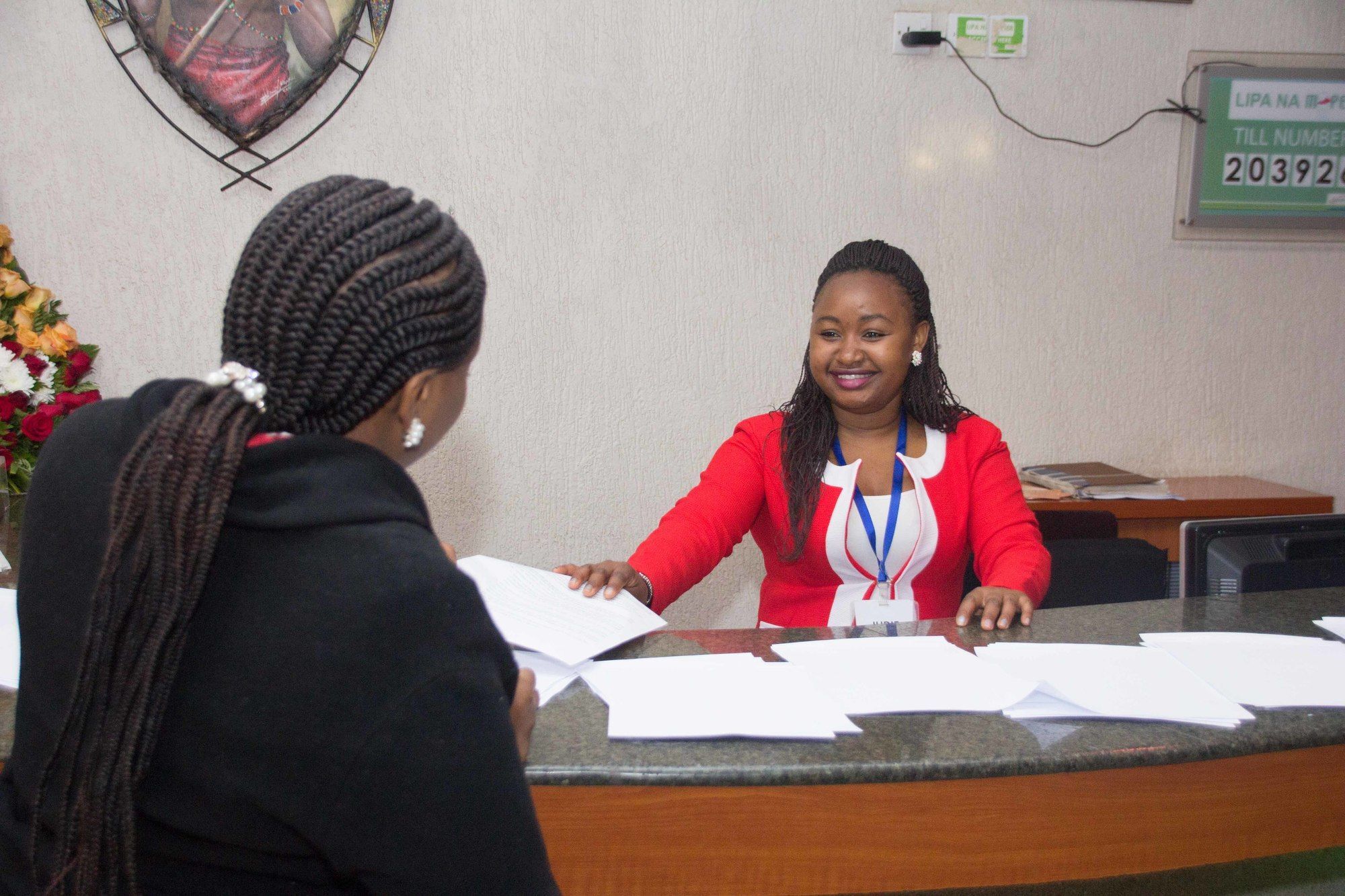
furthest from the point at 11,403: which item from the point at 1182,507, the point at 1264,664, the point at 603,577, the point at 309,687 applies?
the point at 1182,507

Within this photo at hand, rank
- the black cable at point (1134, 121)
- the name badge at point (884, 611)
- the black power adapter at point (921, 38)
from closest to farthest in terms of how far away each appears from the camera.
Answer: the name badge at point (884, 611) < the black power adapter at point (921, 38) < the black cable at point (1134, 121)

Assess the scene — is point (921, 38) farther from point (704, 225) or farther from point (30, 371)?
point (30, 371)

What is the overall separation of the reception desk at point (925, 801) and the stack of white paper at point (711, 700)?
0.02 m

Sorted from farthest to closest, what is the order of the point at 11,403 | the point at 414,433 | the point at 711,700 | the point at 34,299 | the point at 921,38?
the point at 921,38
the point at 34,299
the point at 11,403
the point at 711,700
the point at 414,433

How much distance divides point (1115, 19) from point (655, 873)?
2.93m

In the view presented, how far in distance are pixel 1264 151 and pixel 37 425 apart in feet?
11.2

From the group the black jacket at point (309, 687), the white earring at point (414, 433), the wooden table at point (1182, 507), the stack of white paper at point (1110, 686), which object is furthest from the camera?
the wooden table at point (1182, 507)

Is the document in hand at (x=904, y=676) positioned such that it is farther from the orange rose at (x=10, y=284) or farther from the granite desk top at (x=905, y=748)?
the orange rose at (x=10, y=284)

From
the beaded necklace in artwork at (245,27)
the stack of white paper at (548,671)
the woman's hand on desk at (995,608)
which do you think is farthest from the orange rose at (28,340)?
the woman's hand on desk at (995,608)

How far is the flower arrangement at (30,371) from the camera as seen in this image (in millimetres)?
2037

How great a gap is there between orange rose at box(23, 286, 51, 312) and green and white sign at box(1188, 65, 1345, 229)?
124 inches

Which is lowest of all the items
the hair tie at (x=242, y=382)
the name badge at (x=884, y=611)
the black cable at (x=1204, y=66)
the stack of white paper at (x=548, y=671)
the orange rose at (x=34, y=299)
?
the name badge at (x=884, y=611)

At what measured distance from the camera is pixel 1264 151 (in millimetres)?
3082

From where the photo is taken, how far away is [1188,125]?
10.0 feet
